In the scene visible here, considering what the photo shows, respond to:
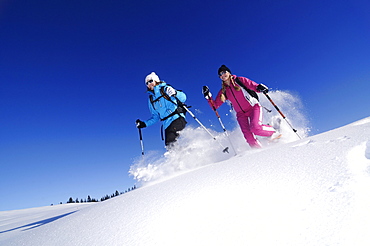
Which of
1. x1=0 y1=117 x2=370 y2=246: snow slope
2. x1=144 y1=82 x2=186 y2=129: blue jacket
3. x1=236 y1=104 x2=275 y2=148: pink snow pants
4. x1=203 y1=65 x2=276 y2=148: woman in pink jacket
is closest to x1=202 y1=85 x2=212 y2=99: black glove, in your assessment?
x1=203 y1=65 x2=276 y2=148: woman in pink jacket

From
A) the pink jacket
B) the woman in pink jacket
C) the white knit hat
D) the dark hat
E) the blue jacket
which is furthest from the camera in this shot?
the white knit hat

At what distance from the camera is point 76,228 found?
80.0 inches

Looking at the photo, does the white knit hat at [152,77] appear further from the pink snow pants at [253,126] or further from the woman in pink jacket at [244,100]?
the pink snow pants at [253,126]

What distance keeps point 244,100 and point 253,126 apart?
2.92 feet

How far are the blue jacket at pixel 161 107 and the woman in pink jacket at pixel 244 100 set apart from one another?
1.02 meters

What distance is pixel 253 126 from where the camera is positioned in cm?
528

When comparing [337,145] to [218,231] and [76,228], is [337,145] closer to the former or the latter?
[218,231]

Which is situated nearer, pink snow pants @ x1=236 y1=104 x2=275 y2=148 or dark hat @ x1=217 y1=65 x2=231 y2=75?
pink snow pants @ x1=236 y1=104 x2=275 y2=148

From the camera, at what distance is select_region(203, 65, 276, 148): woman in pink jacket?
5418mm

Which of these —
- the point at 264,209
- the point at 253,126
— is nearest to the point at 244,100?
the point at 253,126

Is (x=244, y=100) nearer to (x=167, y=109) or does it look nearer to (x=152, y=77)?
(x=167, y=109)

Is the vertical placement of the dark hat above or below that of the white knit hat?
below

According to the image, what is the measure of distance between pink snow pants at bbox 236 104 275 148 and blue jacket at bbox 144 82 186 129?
1921 millimetres

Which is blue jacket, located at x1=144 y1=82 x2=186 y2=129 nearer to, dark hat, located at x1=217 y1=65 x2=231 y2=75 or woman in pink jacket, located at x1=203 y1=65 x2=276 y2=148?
woman in pink jacket, located at x1=203 y1=65 x2=276 y2=148
